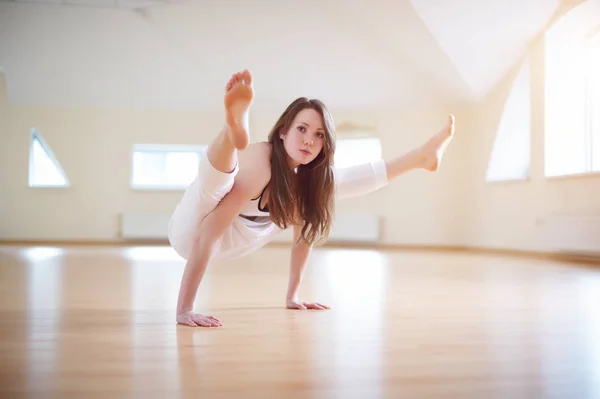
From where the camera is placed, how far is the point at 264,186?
194 centimetres

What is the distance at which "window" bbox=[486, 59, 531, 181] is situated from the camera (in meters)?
6.60

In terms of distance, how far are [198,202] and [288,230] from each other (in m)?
6.10

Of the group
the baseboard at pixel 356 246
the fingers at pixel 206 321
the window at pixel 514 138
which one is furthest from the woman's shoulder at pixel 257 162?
the window at pixel 514 138

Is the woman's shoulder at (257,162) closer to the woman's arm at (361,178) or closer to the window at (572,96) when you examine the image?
the woman's arm at (361,178)

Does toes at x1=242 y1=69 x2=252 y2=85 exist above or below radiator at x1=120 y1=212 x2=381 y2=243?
above

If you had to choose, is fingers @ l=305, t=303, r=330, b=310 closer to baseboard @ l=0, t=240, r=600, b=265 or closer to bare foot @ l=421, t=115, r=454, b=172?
bare foot @ l=421, t=115, r=454, b=172

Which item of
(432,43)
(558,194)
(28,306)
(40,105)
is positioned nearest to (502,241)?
(558,194)

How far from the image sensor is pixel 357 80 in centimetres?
784

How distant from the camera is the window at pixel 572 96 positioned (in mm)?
5484

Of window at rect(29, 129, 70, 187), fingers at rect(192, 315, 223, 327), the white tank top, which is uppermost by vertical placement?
window at rect(29, 129, 70, 187)

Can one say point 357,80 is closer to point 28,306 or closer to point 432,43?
point 432,43

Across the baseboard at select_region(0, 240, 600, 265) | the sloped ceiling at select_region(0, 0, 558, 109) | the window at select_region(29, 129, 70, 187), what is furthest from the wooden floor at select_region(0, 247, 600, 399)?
the window at select_region(29, 129, 70, 187)

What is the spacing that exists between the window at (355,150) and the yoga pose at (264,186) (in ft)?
19.9

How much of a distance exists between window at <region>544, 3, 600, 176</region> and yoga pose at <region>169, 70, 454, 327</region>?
3.84m
